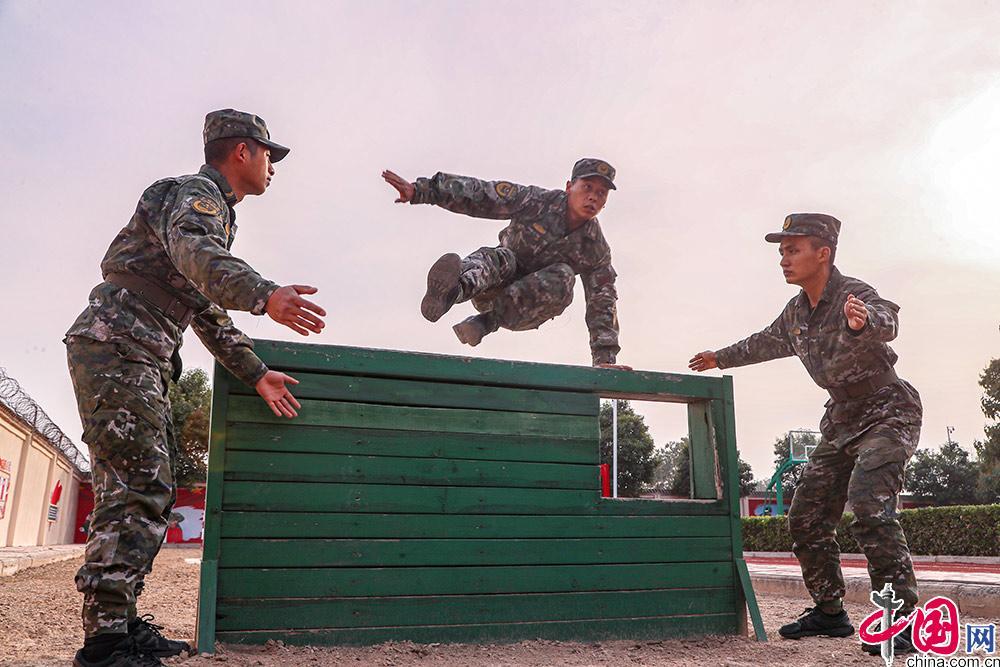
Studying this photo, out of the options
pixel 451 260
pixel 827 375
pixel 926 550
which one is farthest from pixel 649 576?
pixel 926 550

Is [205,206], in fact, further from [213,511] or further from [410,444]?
[410,444]

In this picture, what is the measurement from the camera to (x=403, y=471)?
3.50 metres

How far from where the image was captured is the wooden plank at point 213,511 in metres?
3.06

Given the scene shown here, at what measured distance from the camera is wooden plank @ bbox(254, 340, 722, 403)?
3432mm

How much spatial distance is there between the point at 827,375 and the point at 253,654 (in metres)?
2.99

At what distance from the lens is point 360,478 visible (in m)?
3.43

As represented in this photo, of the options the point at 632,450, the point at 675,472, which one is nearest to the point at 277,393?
the point at 632,450

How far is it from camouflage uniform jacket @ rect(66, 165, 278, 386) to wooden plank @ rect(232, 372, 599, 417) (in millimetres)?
218

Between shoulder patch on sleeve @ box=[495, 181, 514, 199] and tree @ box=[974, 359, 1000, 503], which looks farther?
tree @ box=[974, 359, 1000, 503]

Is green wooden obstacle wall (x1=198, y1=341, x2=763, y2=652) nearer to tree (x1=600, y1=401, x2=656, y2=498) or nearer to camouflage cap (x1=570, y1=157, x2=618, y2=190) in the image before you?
camouflage cap (x1=570, y1=157, x2=618, y2=190)

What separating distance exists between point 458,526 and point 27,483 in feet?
62.7

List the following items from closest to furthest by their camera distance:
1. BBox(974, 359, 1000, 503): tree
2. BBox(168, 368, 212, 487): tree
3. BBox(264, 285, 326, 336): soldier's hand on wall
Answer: BBox(264, 285, 326, 336): soldier's hand on wall < BBox(974, 359, 1000, 503): tree < BBox(168, 368, 212, 487): tree

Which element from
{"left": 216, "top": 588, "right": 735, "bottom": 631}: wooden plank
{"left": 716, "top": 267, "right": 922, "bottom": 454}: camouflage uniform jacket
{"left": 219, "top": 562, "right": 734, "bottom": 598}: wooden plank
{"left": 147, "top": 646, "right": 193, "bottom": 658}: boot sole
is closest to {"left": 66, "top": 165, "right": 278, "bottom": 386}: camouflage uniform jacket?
{"left": 219, "top": 562, "right": 734, "bottom": 598}: wooden plank

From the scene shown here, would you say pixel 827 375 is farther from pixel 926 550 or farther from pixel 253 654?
pixel 926 550
